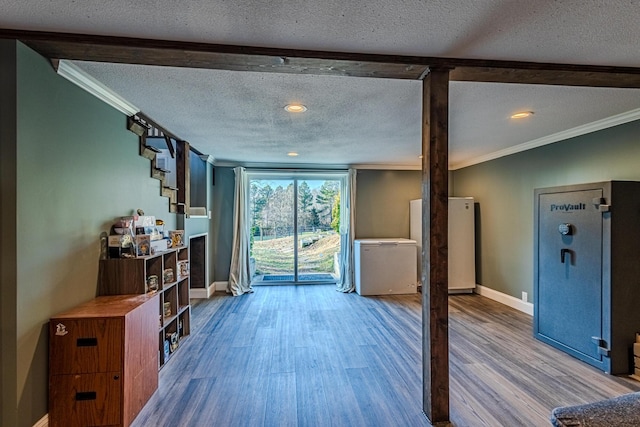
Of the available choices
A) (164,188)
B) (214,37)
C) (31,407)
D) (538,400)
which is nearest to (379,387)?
(538,400)

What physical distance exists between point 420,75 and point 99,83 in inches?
87.6

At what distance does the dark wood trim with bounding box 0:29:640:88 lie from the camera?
5.32ft

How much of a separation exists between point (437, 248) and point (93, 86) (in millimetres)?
2597

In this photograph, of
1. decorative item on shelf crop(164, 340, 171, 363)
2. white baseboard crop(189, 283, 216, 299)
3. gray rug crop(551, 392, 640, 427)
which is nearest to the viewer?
gray rug crop(551, 392, 640, 427)

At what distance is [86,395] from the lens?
179 centimetres

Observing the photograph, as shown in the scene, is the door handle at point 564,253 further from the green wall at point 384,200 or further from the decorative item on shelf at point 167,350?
the decorative item on shelf at point 167,350

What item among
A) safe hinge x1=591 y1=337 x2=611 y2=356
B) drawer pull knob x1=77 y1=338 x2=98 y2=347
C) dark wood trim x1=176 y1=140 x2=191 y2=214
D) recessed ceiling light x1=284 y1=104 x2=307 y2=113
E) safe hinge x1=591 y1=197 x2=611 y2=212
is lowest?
safe hinge x1=591 y1=337 x2=611 y2=356

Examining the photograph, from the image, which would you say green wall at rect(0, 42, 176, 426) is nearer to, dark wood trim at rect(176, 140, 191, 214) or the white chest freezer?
dark wood trim at rect(176, 140, 191, 214)

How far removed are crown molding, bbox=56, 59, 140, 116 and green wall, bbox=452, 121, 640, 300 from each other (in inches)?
181

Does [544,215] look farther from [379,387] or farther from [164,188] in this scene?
[164,188]

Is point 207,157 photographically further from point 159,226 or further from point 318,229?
point 318,229

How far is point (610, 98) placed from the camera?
8.21 ft

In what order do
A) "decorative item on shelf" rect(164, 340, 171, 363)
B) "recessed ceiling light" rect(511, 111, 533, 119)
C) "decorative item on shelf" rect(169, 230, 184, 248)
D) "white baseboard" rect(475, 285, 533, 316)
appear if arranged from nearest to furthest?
"decorative item on shelf" rect(164, 340, 171, 363) < "recessed ceiling light" rect(511, 111, 533, 119) < "decorative item on shelf" rect(169, 230, 184, 248) < "white baseboard" rect(475, 285, 533, 316)

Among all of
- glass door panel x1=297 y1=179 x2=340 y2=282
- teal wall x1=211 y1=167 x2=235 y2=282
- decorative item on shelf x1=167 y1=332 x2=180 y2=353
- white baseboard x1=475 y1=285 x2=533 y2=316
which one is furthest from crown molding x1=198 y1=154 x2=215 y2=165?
white baseboard x1=475 y1=285 x2=533 y2=316
